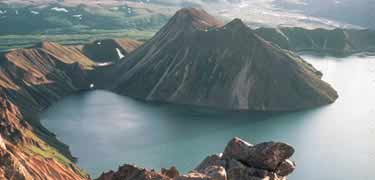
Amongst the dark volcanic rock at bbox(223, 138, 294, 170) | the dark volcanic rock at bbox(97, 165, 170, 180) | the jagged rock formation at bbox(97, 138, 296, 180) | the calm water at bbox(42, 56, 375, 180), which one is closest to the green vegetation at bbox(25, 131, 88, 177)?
the calm water at bbox(42, 56, 375, 180)

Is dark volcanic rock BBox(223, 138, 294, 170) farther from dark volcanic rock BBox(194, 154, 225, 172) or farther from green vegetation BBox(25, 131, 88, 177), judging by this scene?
green vegetation BBox(25, 131, 88, 177)

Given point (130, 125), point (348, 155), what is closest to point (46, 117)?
point (130, 125)

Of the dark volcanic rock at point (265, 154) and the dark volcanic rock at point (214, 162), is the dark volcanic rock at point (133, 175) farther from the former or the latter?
the dark volcanic rock at point (265, 154)

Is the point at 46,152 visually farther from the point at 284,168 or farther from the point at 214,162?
the point at 284,168

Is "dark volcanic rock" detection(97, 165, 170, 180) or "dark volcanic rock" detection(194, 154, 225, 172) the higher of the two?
"dark volcanic rock" detection(194, 154, 225, 172)

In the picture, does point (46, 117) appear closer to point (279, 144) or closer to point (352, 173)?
point (352, 173)

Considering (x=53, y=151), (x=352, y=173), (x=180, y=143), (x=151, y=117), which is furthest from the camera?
(x=151, y=117)

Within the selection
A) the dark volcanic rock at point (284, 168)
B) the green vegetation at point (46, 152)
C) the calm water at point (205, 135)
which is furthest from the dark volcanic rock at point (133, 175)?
the calm water at point (205, 135)

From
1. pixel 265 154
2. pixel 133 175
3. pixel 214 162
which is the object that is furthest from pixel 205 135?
pixel 265 154
